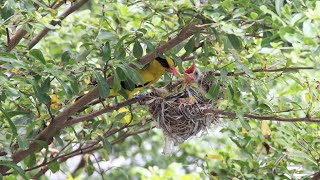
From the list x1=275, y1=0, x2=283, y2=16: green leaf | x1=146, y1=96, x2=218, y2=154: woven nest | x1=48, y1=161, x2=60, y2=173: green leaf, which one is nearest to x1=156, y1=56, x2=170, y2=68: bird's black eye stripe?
x1=146, y1=96, x2=218, y2=154: woven nest

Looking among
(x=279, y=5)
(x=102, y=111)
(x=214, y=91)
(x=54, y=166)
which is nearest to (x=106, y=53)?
(x=102, y=111)

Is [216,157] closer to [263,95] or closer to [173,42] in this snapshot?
[263,95]

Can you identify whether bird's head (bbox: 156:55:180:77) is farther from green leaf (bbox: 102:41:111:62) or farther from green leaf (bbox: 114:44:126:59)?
green leaf (bbox: 102:41:111:62)

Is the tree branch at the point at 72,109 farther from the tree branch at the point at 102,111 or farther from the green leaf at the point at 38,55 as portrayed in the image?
the green leaf at the point at 38,55

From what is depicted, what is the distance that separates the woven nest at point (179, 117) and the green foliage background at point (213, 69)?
10 cm

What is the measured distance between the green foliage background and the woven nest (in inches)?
4.0

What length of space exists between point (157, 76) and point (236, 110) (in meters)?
0.67

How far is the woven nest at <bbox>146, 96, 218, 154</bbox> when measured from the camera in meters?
3.40

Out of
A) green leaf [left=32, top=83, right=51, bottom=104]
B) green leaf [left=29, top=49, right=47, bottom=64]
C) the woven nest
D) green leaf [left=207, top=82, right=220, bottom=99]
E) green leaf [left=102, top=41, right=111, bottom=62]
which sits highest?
green leaf [left=29, top=49, right=47, bottom=64]

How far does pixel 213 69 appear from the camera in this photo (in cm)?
330

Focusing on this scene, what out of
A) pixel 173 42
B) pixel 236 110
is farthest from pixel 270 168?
pixel 173 42

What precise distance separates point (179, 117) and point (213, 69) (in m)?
0.31

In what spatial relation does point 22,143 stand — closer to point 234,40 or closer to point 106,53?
point 106,53

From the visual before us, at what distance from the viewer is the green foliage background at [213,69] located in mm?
2825
